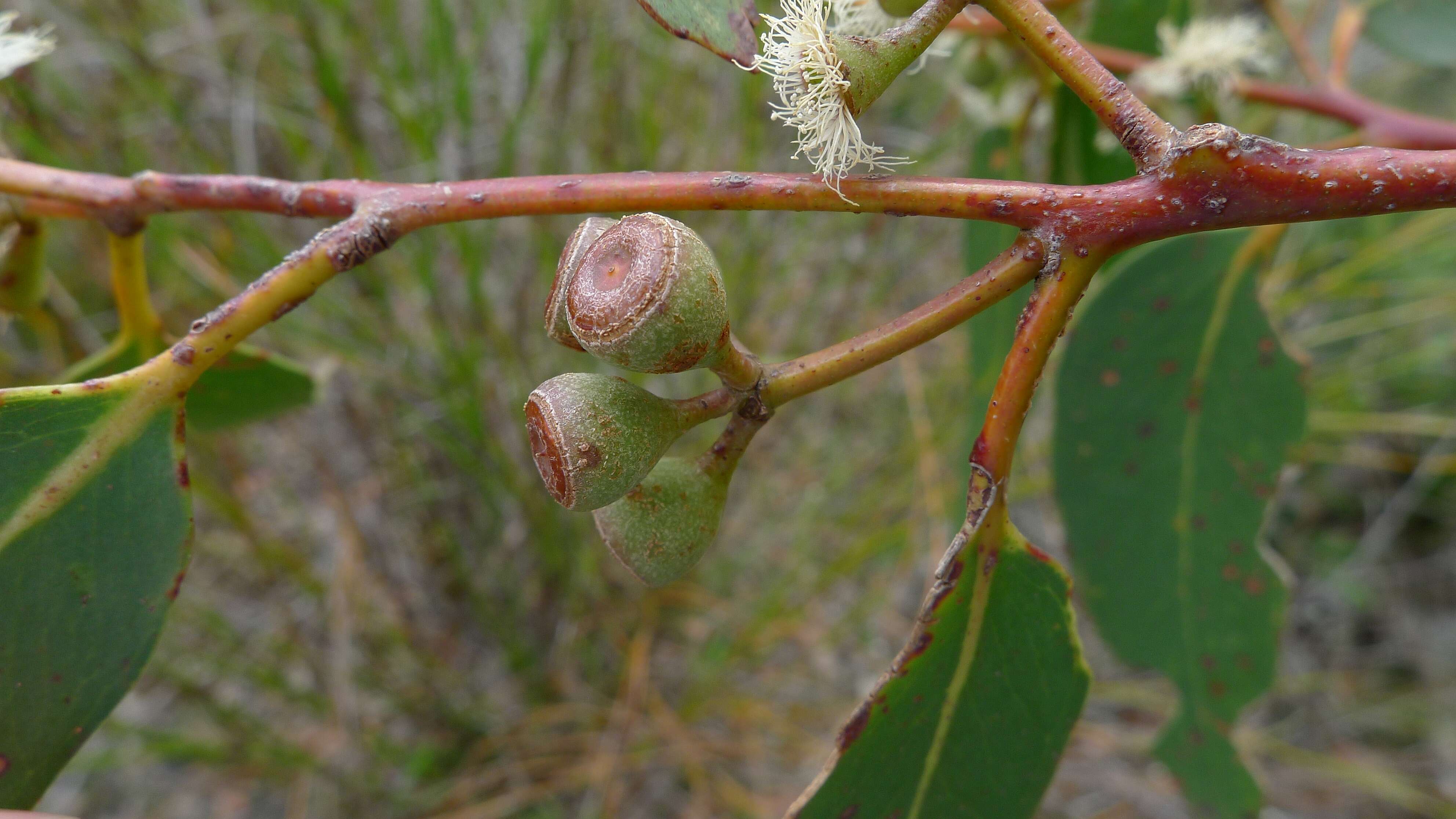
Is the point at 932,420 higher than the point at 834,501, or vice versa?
the point at 932,420

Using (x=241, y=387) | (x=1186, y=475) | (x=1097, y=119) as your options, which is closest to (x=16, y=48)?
(x=241, y=387)

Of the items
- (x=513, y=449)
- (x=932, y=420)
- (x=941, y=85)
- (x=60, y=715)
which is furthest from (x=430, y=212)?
(x=941, y=85)

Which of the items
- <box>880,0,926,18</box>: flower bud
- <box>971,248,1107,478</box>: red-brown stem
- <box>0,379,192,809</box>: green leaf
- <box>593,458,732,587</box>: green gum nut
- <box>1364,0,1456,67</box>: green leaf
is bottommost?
<box>0,379,192,809</box>: green leaf

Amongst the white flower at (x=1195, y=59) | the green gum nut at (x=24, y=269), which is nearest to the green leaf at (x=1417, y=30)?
the white flower at (x=1195, y=59)

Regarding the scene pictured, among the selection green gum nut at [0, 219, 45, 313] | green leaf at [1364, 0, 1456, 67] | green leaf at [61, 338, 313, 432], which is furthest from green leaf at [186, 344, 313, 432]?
green leaf at [1364, 0, 1456, 67]

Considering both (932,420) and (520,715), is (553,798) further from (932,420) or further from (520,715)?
(932,420)

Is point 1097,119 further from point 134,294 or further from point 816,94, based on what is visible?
point 134,294

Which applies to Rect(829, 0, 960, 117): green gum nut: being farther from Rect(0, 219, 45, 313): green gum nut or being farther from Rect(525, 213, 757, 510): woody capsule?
Rect(0, 219, 45, 313): green gum nut
